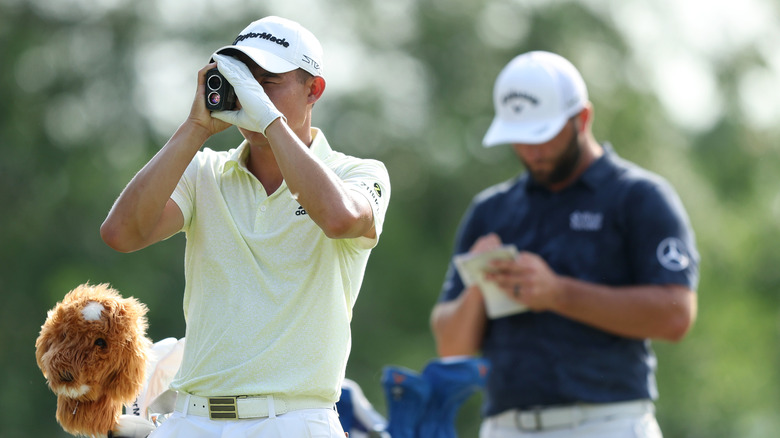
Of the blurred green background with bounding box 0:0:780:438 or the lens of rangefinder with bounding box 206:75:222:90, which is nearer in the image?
the lens of rangefinder with bounding box 206:75:222:90

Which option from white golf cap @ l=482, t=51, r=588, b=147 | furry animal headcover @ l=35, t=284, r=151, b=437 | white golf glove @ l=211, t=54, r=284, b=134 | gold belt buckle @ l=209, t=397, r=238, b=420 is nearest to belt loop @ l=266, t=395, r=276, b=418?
gold belt buckle @ l=209, t=397, r=238, b=420

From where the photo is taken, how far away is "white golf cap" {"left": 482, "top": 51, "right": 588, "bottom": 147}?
5.64 m

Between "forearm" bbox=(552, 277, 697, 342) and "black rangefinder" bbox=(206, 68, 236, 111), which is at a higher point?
"black rangefinder" bbox=(206, 68, 236, 111)

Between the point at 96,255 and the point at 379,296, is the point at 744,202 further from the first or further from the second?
the point at 96,255

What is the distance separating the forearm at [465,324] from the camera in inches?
220

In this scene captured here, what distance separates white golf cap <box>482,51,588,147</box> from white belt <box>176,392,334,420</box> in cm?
234

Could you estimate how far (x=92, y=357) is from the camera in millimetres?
3619

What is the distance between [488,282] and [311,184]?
2091 millimetres

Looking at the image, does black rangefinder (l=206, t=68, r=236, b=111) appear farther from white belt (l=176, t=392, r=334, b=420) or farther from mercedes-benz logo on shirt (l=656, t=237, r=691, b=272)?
mercedes-benz logo on shirt (l=656, t=237, r=691, b=272)

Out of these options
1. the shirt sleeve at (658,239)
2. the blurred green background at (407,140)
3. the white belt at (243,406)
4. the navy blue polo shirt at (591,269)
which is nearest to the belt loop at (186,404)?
the white belt at (243,406)

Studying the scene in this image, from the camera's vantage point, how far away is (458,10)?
2327 cm

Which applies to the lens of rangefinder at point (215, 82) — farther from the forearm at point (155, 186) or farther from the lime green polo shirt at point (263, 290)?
the lime green polo shirt at point (263, 290)

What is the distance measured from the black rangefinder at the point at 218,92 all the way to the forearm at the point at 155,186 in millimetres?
92

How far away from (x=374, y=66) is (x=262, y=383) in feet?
66.4
